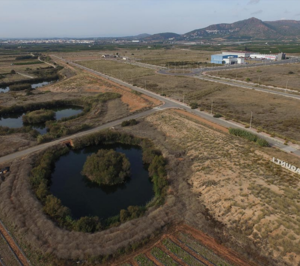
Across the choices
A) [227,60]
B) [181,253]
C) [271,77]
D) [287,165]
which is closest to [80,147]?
[181,253]

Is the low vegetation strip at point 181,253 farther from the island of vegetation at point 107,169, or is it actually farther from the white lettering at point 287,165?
the white lettering at point 287,165

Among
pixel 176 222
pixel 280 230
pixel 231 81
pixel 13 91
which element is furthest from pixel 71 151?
pixel 231 81

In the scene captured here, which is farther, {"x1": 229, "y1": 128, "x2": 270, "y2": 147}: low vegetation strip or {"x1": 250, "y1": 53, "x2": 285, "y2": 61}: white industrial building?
{"x1": 250, "y1": 53, "x2": 285, "y2": 61}: white industrial building

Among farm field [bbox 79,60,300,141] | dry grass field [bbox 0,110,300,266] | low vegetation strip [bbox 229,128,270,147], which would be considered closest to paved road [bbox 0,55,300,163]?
low vegetation strip [bbox 229,128,270,147]

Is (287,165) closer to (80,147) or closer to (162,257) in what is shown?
(162,257)

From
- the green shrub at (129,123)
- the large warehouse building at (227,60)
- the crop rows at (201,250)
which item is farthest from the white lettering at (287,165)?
the large warehouse building at (227,60)

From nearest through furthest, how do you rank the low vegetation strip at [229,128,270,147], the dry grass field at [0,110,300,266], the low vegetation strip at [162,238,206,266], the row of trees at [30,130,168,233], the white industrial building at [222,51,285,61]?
the low vegetation strip at [162,238,206,266] < the dry grass field at [0,110,300,266] < the row of trees at [30,130,168,233] < the low vegetation strip at [229,128,270,147] < the white industrial building at [222,51,285,61]

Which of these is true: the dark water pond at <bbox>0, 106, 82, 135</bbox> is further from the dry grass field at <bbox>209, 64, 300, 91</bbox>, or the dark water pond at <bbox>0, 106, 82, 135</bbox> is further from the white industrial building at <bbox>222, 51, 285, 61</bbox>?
the white industrial building at <bbox>222, 51, 285, 61</bbox>
